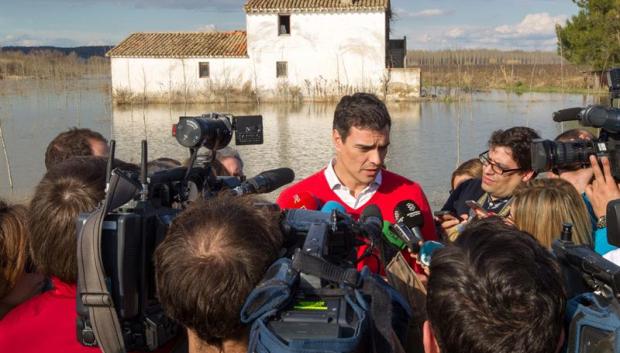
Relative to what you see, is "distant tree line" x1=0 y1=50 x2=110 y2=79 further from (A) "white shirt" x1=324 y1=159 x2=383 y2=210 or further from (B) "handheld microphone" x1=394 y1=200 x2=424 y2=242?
(B) "handheld microphone" x1=394 y1=200 x2=424 y2=242

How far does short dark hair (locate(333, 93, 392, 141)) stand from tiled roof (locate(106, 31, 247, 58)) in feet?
94.8

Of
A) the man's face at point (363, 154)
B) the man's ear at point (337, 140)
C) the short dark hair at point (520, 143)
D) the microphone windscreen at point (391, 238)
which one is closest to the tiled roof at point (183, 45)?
the short dark hair at point (520, 143)

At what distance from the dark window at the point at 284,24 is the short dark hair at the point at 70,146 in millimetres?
28636

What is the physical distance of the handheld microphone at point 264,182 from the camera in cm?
241

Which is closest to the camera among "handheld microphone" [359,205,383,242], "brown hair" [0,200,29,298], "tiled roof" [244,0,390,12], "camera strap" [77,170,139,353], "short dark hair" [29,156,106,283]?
"camera strap" [77,170,139,353]

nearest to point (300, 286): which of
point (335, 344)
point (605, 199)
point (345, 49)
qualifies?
point (335, 344)

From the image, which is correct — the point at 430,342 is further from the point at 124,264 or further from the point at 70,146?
the point at 70,146

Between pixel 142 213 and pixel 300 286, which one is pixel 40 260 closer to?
pixel 142 213

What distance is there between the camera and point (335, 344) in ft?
4.46

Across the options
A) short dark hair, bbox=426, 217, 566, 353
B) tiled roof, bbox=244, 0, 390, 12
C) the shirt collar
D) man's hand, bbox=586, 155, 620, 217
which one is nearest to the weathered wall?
tiled roof, bbox=244, 0, 390, 12

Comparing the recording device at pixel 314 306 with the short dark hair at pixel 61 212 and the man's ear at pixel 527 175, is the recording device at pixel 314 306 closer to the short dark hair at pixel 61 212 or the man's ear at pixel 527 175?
the short dark hair at pixel 61 212

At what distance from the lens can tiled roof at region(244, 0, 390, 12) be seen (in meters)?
31.2

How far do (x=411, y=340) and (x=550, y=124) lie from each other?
57.6 feet

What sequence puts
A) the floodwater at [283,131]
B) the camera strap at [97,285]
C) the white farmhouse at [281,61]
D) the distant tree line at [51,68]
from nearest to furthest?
the camera strap at [97,285] < the floodwater at [283,131] < the white farmhouse at [281,61] < the distant tree line at [51,68]
